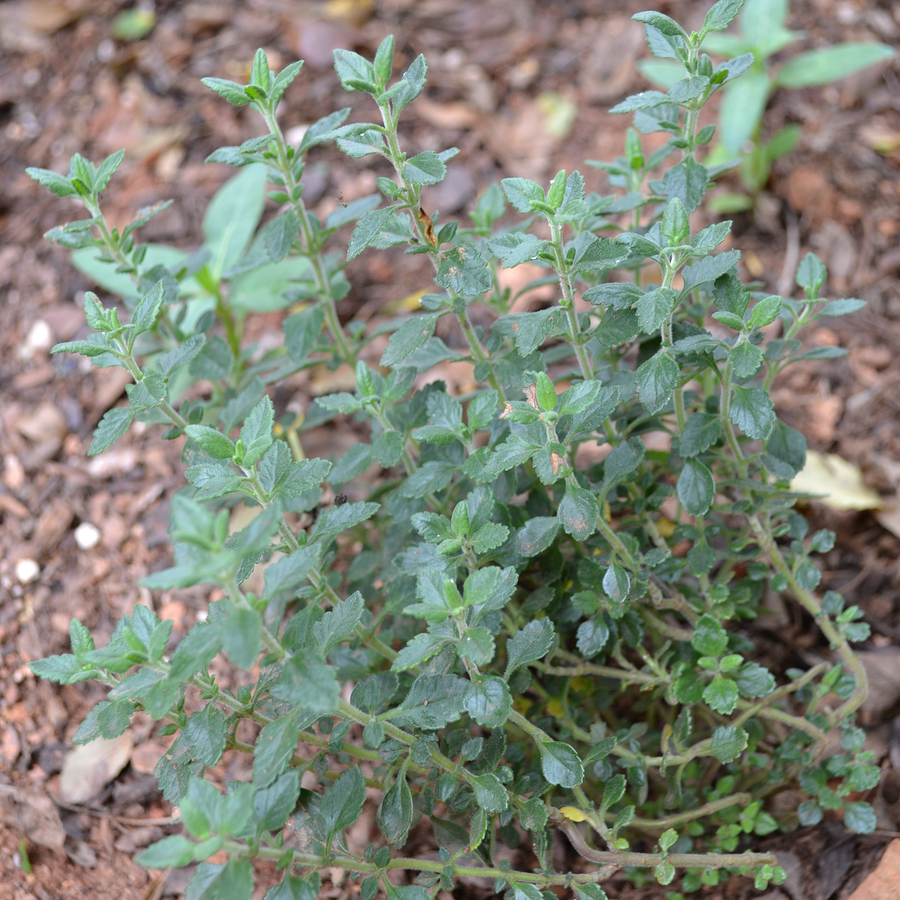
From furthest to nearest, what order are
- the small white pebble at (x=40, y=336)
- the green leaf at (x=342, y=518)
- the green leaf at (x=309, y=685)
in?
the small white pebble at (x=40, y=336)
the green leaf at (x=342, y=518)
the green leaf at (x=309, y=685)

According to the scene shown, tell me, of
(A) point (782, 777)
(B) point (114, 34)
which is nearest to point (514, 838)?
(A) point (782, 777)

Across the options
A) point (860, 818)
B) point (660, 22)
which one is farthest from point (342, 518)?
point (860, 818)

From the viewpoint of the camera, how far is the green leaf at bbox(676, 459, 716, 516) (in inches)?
76.3

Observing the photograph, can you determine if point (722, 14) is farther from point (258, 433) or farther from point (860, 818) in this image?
point (860, 818)

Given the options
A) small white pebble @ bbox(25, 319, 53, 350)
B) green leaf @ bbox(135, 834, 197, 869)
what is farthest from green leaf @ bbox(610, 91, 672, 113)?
small white pebble @ bbox(25, 319, 53, 350)

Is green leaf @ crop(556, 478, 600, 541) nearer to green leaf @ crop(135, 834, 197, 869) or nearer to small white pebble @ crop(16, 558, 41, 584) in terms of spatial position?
green leaf @ crop(135, 834, 197, 869)

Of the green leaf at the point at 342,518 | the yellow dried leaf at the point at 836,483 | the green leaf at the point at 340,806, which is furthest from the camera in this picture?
the yellow dried leaf at the point at 836,483

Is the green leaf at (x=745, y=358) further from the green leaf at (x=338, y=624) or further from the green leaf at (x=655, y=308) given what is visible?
the green leaf at (x=338, y=624)

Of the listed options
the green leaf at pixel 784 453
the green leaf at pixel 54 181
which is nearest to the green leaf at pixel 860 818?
the green leaf at pixel 784 453

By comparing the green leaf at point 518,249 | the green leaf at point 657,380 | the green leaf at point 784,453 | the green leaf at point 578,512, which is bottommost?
the green leaf at point 784,453

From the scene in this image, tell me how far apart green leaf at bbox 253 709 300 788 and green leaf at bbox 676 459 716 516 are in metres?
0.92

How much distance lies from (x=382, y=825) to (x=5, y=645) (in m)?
1.58

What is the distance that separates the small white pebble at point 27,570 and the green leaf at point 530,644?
190cm

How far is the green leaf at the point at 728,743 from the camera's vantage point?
6.40 ft
